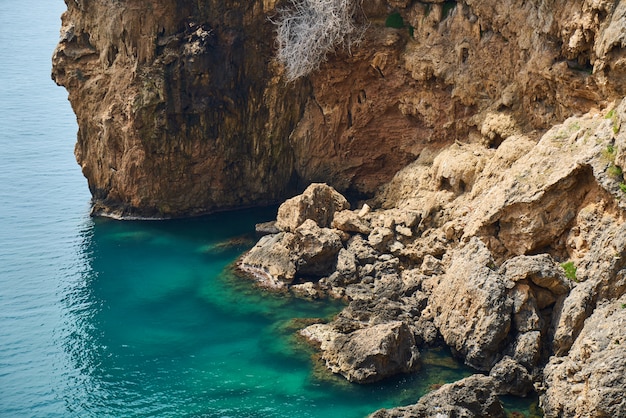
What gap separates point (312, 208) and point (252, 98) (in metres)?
8.77

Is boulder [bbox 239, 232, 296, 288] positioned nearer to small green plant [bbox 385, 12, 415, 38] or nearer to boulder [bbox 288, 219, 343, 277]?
boulder [bbox 288, 219, 343, 277]

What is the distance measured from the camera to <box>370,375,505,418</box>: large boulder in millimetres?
23375

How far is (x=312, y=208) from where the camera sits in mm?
36812

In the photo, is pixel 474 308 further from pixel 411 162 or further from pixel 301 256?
pixel 411 162

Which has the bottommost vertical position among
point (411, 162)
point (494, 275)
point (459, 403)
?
point (459, 403)

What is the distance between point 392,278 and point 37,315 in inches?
553

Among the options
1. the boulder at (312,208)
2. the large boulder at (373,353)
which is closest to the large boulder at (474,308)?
the large boulder at (373,353)

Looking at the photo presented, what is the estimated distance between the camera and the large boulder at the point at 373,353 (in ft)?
87.5

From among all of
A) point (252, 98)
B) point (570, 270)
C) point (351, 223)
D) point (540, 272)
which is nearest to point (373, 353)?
point (540, 272)

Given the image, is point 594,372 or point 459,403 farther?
point 459,403

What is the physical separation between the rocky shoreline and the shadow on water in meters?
1.00

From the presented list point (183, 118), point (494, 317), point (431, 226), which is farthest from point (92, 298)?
point (494, 317)

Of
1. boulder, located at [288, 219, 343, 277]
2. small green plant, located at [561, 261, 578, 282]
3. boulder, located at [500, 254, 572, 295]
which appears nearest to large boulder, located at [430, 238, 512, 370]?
boulder, located at [500, 254, 572, 295]

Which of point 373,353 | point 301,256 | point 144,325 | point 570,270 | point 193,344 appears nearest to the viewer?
point 373,353
